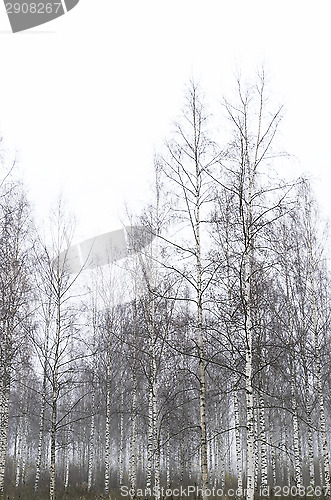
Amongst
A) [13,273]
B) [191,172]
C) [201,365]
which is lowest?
[201,365]

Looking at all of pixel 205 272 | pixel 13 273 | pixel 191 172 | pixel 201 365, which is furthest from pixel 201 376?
pixel 13 273

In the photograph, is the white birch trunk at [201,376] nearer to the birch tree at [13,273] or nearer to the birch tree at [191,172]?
the birch tree at [191,172]

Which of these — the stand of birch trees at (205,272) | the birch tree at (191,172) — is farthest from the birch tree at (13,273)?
the birch tree at (191,172)

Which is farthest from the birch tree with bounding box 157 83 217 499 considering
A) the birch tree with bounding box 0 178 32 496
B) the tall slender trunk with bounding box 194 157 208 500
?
the birch tree with bounding box 0 178 32 496

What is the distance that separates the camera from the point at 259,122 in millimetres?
9773

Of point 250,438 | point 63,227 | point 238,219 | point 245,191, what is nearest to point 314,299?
point 238,219

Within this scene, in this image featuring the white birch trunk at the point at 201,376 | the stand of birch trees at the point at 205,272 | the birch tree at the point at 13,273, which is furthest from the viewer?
the birch tree at the point at 13,273

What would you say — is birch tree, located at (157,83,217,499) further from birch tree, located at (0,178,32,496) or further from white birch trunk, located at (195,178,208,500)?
birch tree, located at (0,178,32,496)

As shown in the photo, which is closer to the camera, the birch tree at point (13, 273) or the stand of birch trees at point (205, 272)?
the stand of birch trees at point (205, 272)

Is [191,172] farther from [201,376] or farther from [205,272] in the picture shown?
[201,376]

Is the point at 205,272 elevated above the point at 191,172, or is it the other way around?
the point at 191,172

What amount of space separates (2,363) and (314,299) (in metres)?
10.2

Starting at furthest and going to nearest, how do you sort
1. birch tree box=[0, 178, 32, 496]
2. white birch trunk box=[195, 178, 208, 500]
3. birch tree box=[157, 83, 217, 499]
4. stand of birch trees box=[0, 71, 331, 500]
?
birch tree box=[0, 178, 32, 496], birch tree box=[157, 83, 217, 499], stand of birch trees box=[0, 71, 331, 500], white birch trunk box=[195, 178, 208, 500]

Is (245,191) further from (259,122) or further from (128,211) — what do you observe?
(128,211)
